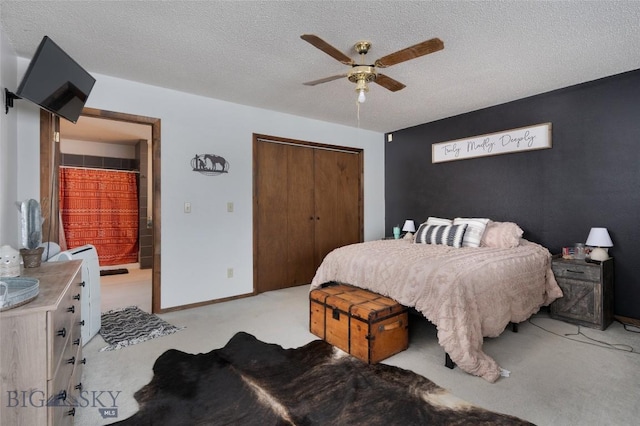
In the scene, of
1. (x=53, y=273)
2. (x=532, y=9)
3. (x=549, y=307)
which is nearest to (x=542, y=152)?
(x=549, y=307)

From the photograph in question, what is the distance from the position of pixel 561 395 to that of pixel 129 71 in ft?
13.9

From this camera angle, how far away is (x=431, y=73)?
117 inches

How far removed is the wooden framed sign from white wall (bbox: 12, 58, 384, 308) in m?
2.25

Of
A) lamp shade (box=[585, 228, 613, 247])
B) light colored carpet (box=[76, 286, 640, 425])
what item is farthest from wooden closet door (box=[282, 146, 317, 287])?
lamp shade (box=[585, 228, 613, 247])

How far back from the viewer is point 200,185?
366 centimetres

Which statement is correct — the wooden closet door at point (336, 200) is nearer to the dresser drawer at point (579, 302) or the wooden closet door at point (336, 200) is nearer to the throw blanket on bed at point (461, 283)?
the throw blanket on bed at point (461, 283)

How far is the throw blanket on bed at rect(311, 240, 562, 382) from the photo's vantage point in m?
2.12

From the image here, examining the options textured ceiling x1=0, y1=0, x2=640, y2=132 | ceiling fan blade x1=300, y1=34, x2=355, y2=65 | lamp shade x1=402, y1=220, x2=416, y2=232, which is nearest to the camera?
ceiling fan blade x1=300, y1=34, x2=355, y2=65

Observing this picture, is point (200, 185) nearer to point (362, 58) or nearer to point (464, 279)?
point (362, 58)

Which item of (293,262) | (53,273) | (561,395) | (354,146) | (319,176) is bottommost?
(561,395)

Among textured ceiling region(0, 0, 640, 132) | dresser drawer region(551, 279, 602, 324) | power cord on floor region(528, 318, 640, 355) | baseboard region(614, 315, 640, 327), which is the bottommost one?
power cord on floor region(528, 318, 640, 355)

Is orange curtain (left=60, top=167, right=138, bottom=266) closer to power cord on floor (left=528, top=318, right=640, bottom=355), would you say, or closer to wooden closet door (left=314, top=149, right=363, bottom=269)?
wooden closet door (left=314, top=149, right=363, bottom=269)

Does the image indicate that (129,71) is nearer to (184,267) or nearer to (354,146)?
(184,267)

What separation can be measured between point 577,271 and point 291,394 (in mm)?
2921
